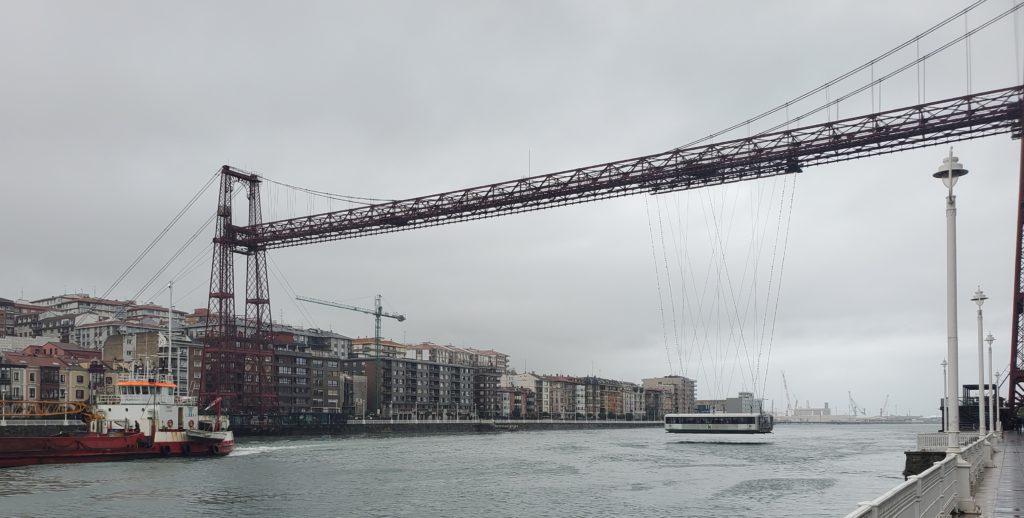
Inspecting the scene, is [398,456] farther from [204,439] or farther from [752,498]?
[752,498]

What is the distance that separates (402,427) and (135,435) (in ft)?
247

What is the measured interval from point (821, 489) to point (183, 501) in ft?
85.3

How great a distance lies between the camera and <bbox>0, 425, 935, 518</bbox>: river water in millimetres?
30594

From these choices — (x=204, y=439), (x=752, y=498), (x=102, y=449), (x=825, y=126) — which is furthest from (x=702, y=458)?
(x=102, y=449)

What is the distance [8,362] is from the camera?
90.1 meters

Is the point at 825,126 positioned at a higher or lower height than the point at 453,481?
higher

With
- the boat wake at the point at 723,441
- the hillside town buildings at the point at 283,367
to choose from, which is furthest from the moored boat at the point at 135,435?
the boat wake at the point at 723,441

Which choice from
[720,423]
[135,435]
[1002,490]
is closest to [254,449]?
[135,435]

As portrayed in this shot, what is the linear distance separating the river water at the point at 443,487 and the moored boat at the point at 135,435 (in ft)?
5.44

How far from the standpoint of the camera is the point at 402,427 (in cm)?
12544

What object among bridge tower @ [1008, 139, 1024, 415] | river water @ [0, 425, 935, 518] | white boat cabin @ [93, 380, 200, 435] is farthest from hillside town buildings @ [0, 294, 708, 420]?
bridge tower @ [1008, 139, 1024, 415]

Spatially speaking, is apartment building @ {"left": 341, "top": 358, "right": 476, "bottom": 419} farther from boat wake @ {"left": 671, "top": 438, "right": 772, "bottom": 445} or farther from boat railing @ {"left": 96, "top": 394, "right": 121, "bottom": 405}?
boat railing @ {"left": 96, "top": 394, "right": 121, "bottom": 405}

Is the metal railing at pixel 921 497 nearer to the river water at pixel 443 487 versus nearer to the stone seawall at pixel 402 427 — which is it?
the river water at pixel 443 487

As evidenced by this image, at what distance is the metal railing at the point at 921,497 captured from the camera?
898cm
